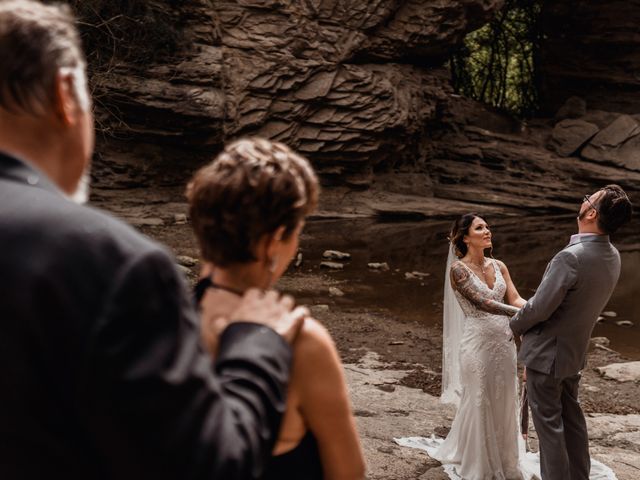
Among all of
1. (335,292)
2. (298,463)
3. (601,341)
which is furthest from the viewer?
(335,292)

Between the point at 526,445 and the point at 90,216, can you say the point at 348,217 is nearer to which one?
the point at 526,445

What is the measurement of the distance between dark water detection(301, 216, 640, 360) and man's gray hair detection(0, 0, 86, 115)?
962 centimetres

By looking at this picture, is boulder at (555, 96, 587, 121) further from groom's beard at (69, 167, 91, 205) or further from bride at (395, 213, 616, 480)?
groom's beard at (69, 167, 91, 205)

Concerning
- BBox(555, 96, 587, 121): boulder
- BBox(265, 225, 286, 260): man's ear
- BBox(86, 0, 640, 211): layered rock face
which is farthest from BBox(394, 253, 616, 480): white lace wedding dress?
BBox(555, 96, 587, 121): boulder

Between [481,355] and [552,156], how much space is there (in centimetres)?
1971

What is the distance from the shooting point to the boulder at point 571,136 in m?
24.4

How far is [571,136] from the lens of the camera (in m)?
24.6

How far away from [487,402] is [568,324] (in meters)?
1.09

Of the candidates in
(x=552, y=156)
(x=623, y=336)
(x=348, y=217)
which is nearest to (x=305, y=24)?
(x=348, y=217)

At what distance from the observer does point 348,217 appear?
66.4 ft

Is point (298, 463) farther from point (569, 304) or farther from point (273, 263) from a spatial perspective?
point (569, 304)

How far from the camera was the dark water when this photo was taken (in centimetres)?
1159

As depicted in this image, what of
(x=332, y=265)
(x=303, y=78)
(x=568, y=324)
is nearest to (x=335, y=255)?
(x=332, y=265)

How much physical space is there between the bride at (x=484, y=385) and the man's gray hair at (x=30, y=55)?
15.0ft
